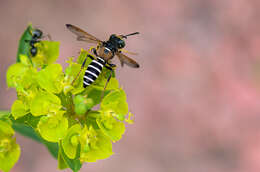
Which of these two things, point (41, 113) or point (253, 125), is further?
point (253, 125)

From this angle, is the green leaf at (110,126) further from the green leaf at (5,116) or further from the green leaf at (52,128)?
the green leaf at (5,116)

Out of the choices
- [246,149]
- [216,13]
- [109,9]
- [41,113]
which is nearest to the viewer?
[41,113]

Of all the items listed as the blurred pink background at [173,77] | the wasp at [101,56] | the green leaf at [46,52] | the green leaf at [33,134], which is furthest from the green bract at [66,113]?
the blurred pink background at [173,77]

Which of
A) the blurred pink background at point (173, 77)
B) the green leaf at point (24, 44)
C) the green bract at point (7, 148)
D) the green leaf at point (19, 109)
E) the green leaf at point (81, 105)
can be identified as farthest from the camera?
the blurred pink background at point (173, 77)

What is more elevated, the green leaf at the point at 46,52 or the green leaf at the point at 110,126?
the green leaf at the point at 46,52

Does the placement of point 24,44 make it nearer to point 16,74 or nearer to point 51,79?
point 16,74

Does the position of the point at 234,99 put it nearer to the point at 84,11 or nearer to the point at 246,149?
the point at 246,149

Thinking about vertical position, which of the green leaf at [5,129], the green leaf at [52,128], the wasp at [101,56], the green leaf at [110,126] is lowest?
the green leaf at [5,129]

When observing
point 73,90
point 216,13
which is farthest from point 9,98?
point 216,13

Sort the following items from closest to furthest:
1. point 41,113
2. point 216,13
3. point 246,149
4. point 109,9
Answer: point 41,113 → point 246,149 → point 109,9 → point 216,13
